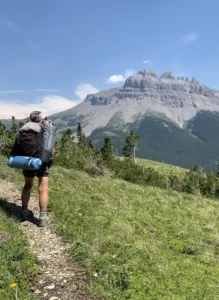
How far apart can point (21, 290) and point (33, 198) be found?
6807 millimetres

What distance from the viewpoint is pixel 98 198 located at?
14602mm

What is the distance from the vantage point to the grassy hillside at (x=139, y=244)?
6.77 meters

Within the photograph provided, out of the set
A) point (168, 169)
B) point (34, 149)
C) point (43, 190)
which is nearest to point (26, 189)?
point (43, 190)

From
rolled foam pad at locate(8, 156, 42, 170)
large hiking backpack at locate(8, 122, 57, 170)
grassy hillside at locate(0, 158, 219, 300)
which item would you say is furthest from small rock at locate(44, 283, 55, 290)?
→ large hiking backpack at locate(8, 122, 57, 170)

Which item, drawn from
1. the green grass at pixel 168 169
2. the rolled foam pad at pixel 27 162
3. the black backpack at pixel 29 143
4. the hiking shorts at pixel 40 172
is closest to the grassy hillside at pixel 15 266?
the hiking shorts at pixel 40 172

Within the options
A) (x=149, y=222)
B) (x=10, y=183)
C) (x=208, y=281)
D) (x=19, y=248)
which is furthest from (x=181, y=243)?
(x=10, y=183)

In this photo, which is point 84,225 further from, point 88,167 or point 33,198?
point 88,167

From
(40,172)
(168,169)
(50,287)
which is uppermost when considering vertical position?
(40,172)

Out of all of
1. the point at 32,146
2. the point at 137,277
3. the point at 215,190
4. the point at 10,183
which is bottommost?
the point at 215,190

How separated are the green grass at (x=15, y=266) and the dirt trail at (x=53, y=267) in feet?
0.79

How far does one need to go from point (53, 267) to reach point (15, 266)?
0.94 meters

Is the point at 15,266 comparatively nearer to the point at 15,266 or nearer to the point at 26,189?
the point at 15,266

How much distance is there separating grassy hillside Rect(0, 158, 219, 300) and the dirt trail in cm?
29

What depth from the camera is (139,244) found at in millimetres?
8945
